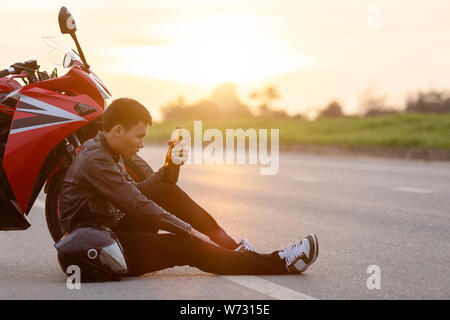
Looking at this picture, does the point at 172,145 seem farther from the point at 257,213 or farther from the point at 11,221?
the point at 257,213

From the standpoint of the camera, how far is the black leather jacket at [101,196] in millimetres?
5145

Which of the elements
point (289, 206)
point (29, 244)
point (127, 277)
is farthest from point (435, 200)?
point (127, 277)

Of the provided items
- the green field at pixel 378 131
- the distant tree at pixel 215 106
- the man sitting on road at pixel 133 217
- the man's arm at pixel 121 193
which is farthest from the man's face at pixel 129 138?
the distant tree at pixel 215 106

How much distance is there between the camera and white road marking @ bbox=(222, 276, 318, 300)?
→ 15.9 feet

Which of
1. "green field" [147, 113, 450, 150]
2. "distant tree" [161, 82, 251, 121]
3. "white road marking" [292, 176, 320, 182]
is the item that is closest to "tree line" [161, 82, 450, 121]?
"distant tree" [161, 82, 251, 121]

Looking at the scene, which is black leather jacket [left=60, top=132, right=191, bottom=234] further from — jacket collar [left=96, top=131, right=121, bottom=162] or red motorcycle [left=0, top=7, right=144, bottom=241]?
red motorcycle [left=0, top=7, right=144, bottom=241]

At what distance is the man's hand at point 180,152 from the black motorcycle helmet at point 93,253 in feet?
2.33

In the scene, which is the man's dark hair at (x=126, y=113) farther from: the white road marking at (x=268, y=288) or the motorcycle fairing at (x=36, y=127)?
the white road marking at (x=268, y=288)

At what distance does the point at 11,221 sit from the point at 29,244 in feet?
5.10

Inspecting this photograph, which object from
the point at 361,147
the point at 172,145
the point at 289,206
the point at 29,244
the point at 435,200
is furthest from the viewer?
the point at 361,147

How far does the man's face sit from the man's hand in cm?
36

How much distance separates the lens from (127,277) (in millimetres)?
5434
